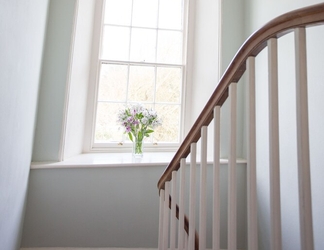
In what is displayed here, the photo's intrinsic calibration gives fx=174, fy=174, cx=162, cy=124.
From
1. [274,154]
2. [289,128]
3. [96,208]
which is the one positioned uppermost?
[289,128]

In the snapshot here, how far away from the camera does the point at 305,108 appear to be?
43 centimetres

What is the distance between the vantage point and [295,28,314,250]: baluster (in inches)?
16.2

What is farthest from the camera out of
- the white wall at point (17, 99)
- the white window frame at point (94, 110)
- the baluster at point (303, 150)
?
the white window frame at point (94, 110)

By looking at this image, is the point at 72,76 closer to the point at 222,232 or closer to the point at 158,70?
the point at 158,70

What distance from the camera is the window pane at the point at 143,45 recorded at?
2111 mm

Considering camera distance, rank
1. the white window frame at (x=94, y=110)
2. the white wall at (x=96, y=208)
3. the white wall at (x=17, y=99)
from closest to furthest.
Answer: the white wall at (x=17, y=99), the white wall at (x=96, y=208), the white window frame at (x=94, y=110)

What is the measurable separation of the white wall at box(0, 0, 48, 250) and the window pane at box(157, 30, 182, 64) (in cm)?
119

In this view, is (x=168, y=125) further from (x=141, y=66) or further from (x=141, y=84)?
(x=141, y=66)

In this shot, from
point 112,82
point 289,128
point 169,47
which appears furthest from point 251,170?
point 169,47

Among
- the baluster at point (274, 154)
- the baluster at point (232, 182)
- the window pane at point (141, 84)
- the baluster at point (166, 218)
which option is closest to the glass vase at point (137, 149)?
the window pane at point (141, 84)

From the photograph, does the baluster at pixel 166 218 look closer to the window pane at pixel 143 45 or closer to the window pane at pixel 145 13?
the window pane at pixel 143 45

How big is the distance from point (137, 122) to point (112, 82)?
0.65 metres

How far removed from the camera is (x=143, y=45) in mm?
2129

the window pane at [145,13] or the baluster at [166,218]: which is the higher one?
the window pane at [145,13]
